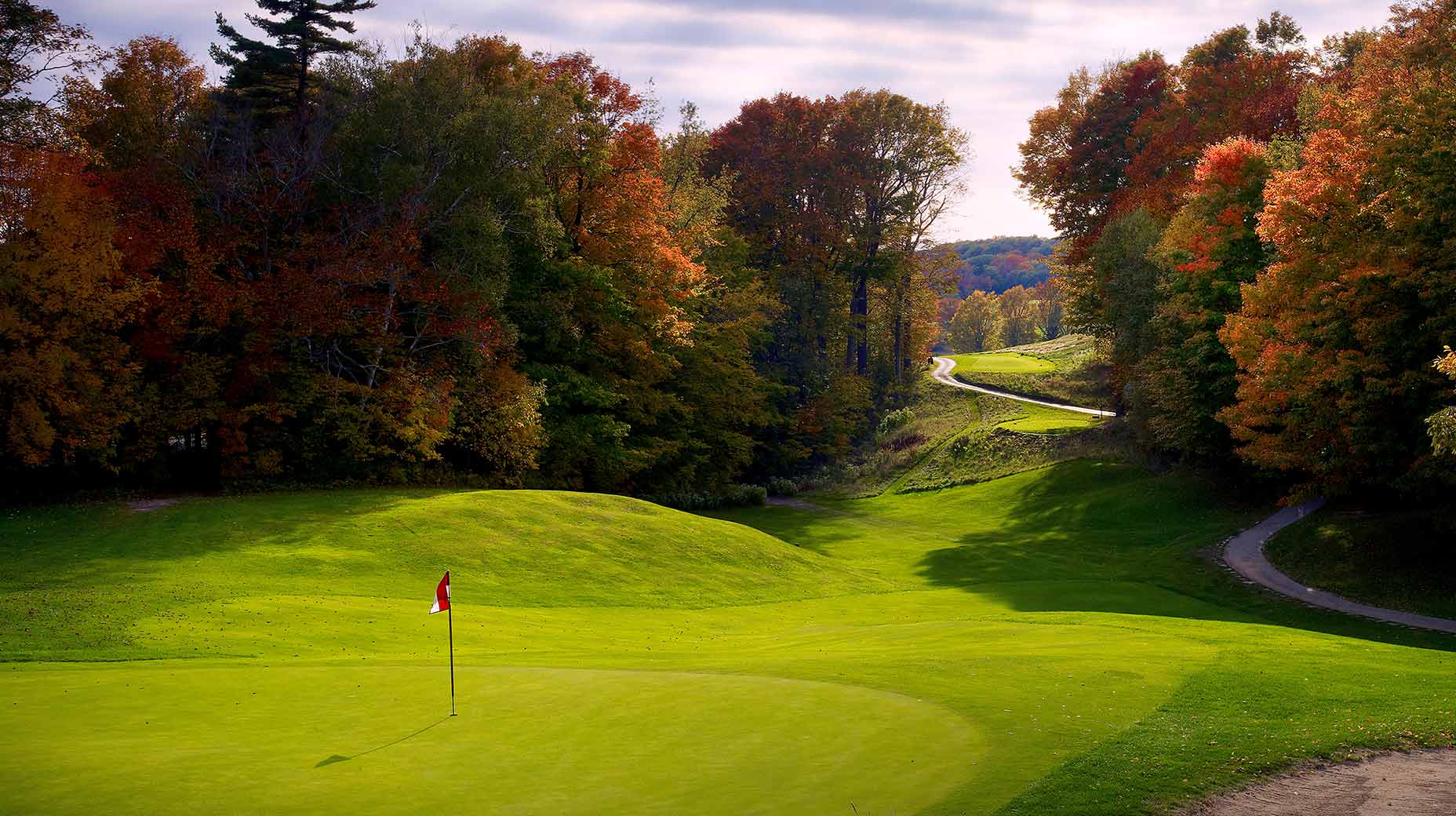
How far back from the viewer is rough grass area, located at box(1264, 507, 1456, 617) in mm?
28859

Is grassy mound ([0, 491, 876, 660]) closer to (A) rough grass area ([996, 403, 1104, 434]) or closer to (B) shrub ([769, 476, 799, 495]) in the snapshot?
(B) shrub ([769, 476, 799, 495])

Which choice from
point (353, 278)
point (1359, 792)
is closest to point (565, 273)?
point (353, 278)

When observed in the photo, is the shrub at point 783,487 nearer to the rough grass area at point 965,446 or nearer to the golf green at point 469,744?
the rough grass area at point 965,446

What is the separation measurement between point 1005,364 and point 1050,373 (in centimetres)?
1138

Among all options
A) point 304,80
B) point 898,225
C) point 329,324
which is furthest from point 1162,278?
point 304,80

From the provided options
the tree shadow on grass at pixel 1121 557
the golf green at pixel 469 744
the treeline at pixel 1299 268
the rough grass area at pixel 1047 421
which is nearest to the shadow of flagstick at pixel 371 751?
the golf green at pixel 469 744

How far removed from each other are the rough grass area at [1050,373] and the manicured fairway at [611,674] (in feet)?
101

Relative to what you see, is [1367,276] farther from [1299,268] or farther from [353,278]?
[353,278]

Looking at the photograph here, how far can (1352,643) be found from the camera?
20.3 metres

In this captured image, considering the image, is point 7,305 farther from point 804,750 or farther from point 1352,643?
point 1352,643

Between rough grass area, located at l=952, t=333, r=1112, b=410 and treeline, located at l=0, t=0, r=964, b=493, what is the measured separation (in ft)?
72.4

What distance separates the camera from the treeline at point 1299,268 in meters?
27.0

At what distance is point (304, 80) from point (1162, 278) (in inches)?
1563

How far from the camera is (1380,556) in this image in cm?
3138
